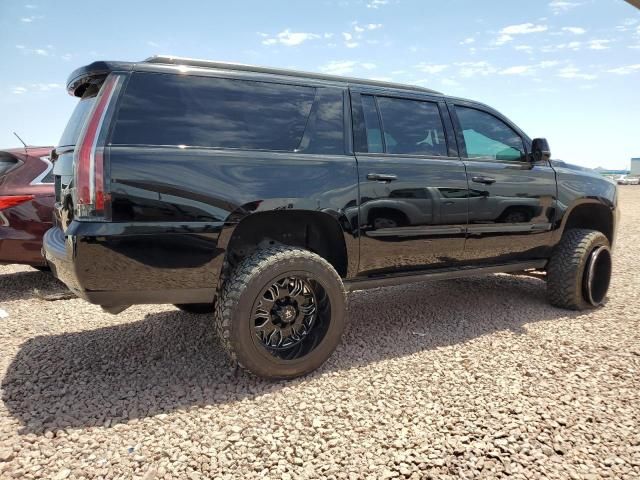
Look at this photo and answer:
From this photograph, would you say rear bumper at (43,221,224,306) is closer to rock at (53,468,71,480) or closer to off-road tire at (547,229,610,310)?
rock at (53,468,71,480)

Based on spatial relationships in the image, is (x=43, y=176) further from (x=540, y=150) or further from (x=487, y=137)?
(x=540, y=150)

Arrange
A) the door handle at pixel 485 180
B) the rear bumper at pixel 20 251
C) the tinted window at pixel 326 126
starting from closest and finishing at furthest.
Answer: the tinted window at pixel 326 126
the door handle at pixel 485 180
the rear bumper at pixel 20 251

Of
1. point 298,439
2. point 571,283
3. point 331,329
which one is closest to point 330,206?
point 331,329

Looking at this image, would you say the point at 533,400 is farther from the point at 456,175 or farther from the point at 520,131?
the point at 520,131

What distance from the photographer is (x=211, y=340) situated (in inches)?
140

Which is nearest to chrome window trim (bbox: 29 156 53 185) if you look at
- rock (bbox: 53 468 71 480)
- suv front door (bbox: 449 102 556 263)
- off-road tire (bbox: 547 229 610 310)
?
rock (bbox: 53 468 71 480)

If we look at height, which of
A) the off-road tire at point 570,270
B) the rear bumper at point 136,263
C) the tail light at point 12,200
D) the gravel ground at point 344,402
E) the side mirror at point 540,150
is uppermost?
the side mirror at point 540,150

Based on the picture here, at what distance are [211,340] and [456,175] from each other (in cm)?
230

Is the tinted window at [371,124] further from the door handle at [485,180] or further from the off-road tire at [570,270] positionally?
the off-road tire at [570,270]

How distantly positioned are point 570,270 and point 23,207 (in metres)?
5.52

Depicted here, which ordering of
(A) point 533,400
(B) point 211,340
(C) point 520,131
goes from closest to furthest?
(A) point 533,400 < (B) point 211,340 < (C) point 520,131

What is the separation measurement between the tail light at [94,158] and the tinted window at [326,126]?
3.75 ft

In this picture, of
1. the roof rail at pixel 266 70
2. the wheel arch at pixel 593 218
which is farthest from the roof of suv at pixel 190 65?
the wheel arch at pixel 593 218

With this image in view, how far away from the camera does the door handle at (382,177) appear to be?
3121 mm
